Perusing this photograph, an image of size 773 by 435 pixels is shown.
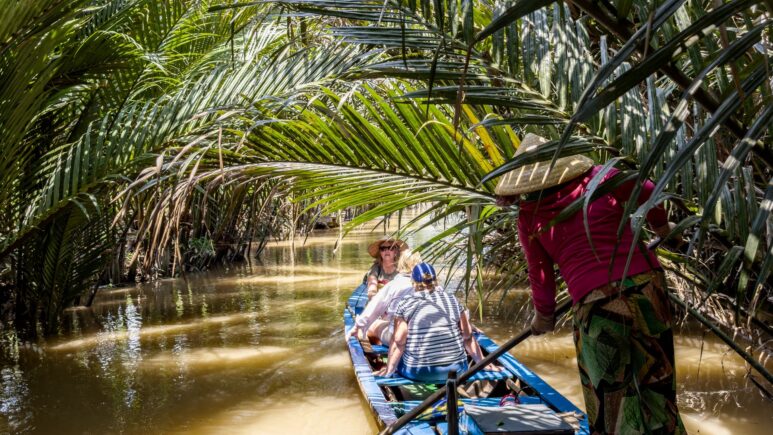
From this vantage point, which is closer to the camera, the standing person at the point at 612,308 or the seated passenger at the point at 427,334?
the standing person at the point at 612,308

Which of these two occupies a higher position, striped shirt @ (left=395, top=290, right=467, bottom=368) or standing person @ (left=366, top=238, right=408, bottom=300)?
standing person @ (left=366, top=238, right=408, bottom=300)

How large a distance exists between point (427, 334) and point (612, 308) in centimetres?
313

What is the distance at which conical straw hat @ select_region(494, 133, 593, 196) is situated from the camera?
267 centimetres

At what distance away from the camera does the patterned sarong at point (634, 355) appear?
260 cm

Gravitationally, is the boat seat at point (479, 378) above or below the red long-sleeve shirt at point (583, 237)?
below

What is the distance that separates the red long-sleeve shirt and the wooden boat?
4.44ft

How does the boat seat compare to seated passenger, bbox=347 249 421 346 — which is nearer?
the boat seat

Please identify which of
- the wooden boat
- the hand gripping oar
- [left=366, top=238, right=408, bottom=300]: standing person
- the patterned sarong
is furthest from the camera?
[left=366, top=238, right=408, bottom=300]: standing person

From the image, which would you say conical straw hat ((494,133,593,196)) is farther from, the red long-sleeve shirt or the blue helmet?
the blue helmet

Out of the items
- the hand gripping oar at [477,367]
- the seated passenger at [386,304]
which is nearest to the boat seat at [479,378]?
the seated passenger at [386,304]

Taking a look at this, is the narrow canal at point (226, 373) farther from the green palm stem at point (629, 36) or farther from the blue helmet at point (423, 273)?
the green palm stem at point (629, 36)

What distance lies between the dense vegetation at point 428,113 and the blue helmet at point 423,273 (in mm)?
965

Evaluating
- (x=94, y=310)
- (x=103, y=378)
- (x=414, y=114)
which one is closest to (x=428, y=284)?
(x=414, y=114)

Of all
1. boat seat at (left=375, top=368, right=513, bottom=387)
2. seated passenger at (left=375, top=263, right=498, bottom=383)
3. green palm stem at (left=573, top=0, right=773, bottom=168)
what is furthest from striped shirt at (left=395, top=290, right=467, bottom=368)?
green palm stem at (left=573, top=0, right=773, bottom=168)
